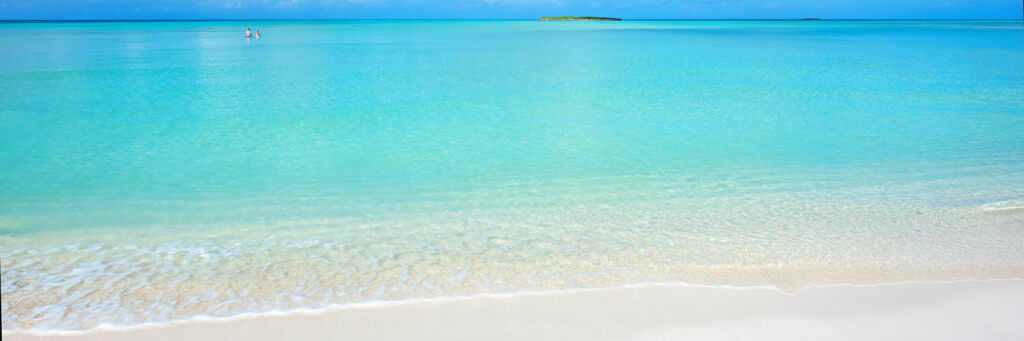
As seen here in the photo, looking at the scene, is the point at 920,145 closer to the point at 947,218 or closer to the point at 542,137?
the point at 947,218

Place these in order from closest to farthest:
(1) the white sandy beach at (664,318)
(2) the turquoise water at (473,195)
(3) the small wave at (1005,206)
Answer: (1) the white sandy beach at (664,318)
(2) the turquoise water at (473,195)
(3) the small wave at (1005,206)

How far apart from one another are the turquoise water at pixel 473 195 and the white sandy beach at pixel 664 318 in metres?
0.15

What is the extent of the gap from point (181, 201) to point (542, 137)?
4.14 m

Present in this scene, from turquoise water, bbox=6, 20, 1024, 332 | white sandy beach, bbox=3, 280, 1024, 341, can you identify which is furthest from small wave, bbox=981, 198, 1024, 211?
white sandy beach, bbox=3, 280, 1024, 341

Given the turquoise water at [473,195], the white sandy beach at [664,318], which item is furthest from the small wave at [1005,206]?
the white sandy beach at [664,318]

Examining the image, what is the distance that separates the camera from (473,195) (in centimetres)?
534

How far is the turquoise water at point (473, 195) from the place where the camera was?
11.7 ft

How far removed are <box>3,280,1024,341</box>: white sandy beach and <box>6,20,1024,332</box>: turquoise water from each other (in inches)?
6.1

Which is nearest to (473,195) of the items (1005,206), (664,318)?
(664,318)

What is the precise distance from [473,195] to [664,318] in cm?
257

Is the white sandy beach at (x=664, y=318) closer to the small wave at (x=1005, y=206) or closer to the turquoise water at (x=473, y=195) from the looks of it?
the turquoise water at (x=473, y=195)

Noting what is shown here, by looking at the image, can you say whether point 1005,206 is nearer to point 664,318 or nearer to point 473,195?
point 664,318

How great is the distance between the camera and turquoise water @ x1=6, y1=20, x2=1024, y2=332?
11.7 feet

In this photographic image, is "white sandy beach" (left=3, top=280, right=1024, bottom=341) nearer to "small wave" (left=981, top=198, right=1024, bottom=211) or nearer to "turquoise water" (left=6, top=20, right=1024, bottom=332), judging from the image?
"turquoise water" (left=6, top=20, right=1024, bottom=332)
